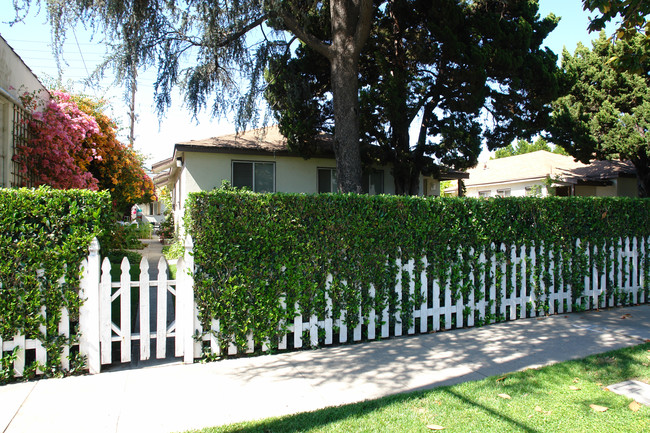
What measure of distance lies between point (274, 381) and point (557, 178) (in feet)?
78.7

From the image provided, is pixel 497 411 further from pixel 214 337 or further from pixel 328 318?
pixel 214 337

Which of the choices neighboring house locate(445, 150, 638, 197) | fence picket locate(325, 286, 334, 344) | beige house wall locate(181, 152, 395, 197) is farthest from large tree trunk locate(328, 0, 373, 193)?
neighboring house locate(445, 150, 638, 197)

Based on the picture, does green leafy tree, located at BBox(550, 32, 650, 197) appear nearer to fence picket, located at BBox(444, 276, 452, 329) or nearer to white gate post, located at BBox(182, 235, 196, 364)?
fence picket, located at BBox(444, 276, 452, 329)

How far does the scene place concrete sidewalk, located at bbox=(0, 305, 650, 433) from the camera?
3.62 m

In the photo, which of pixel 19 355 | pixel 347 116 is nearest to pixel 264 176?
pixel 347 116

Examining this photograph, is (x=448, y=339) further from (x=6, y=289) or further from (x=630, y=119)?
(x=630, y=119)

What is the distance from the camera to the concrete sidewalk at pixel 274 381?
3.62 m

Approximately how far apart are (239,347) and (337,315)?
4.42 feet

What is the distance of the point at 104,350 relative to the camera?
4.64 metres

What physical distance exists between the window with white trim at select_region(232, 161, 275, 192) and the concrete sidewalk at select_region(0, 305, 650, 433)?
32.3 ft

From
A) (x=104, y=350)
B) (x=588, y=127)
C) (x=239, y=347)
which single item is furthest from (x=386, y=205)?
(x=588, y=127)

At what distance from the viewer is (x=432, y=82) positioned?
45.4 ft

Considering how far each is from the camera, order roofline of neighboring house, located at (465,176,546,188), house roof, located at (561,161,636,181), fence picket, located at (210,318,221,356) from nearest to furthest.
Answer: fence picket, located at (210,318,221,356) < house roof, located at (561,161,636,181) < roofline of neighboring house, located at (465,176,546,188)

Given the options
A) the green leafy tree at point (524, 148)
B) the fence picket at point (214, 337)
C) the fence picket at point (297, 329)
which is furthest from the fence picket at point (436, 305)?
the green leafy tree at point (524, 148)
